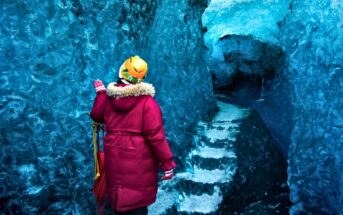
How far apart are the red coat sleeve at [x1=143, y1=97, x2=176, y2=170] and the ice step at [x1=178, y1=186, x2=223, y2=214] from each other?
201 centimetres

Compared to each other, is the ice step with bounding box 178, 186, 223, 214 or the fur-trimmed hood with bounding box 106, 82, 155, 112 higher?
the fur-trimmed hood with bounding box 106, 82, 155, 112

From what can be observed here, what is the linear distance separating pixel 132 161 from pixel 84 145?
121cm

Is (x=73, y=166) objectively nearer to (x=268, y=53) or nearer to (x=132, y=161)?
(x=132, y=161)

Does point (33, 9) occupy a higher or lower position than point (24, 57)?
higher

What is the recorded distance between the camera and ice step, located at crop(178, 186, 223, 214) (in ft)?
15.2

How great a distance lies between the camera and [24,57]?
11.1 ft

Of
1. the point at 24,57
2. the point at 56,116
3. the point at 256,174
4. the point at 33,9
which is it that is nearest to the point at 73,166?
the point at 56,116

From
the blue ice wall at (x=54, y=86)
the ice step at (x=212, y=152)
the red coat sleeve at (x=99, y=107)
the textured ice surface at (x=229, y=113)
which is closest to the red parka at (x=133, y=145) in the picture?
the red coat sleeve at (x=99, y=107)

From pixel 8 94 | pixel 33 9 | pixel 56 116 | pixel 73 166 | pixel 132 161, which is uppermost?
pixel 33 9

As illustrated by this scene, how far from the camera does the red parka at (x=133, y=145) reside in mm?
2809

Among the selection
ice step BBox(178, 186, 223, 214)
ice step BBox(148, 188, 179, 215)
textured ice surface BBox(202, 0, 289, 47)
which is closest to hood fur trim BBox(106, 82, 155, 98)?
ice step BBox(148, 188, 179, 215)

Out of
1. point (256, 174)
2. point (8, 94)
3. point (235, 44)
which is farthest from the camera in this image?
Result: point (235, 44)

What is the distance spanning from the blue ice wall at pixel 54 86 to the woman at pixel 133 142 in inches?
38.3

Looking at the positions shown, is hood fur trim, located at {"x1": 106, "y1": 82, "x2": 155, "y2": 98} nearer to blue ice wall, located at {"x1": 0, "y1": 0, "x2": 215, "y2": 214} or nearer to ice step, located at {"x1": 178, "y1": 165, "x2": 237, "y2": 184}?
blue ice wall, located at {"x1": 0, "y1": 0, "x2": 215, "y2": 214}
